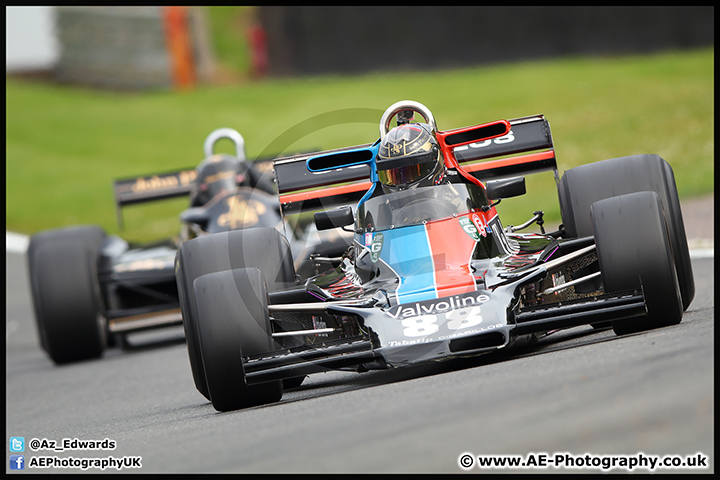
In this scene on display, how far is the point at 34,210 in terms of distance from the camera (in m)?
26.3

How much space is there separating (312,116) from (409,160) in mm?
12277

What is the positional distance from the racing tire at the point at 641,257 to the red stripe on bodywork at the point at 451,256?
808 millimetres

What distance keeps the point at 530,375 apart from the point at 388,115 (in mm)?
3144

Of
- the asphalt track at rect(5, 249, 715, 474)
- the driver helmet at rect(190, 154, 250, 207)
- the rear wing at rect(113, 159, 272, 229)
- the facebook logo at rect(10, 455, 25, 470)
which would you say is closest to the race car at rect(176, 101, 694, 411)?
the asphalt track at rect(5, 249, 715, 474)

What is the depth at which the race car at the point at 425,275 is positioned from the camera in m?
5.78

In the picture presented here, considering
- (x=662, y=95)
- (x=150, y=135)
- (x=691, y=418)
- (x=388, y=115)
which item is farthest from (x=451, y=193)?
(x=150, y=135)

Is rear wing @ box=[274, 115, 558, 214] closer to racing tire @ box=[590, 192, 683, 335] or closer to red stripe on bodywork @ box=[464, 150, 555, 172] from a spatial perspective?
red stripe on bodywork @ box=[464, 150, 555, 172]

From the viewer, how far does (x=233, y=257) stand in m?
6.92

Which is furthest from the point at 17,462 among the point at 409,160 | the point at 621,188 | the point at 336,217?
the point at 621,188

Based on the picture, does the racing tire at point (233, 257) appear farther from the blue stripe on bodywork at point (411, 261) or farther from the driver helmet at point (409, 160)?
the driver helmet at point (409, 160)

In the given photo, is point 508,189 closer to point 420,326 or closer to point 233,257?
point 420,326

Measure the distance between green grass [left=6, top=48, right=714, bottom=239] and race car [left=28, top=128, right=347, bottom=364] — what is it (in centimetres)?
587

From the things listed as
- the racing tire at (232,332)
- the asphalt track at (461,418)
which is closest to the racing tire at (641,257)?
the asphalt track at (461,418)

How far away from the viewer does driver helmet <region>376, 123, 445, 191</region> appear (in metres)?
6.99
